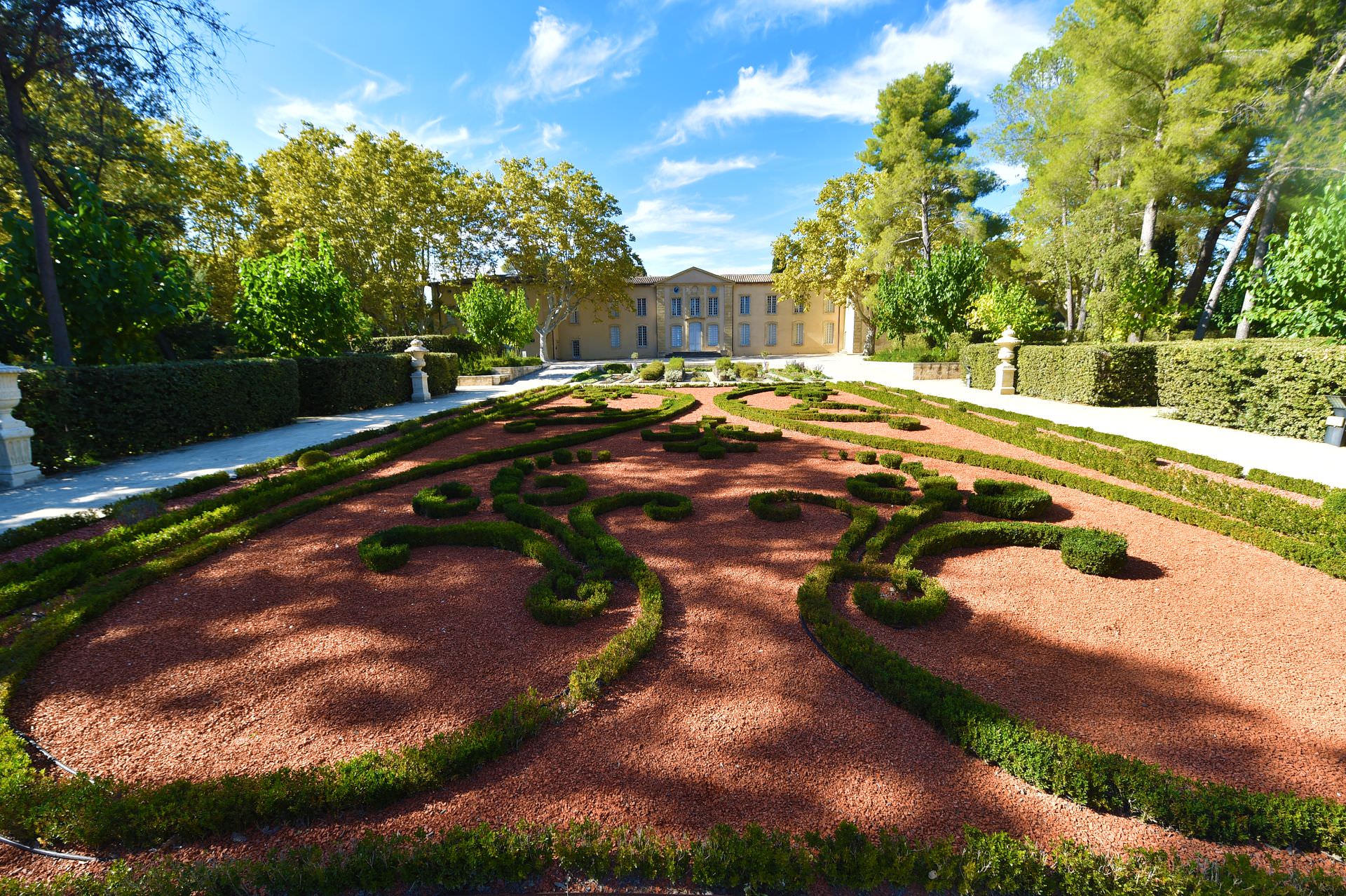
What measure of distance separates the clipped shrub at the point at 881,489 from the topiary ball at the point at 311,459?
5.80 metres

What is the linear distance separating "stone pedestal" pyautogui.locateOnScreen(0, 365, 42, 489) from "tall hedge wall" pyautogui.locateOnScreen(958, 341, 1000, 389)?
17.8 metres

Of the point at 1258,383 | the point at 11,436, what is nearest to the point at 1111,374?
the point at 1258,383

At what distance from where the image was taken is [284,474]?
5559 mm

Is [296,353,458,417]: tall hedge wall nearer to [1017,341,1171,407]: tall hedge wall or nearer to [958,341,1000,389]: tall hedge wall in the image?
[958,341,1000,389]: tall hedge wall

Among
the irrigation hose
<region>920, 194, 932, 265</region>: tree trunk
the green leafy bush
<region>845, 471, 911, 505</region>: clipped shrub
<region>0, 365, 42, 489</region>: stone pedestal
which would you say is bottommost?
the irrigation hose

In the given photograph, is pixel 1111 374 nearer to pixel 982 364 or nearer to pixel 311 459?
pixel 982 364

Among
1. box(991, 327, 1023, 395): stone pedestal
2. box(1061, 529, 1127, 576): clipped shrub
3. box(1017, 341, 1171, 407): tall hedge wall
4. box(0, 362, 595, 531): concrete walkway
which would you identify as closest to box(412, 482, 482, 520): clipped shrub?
box(0, 362, 595, 531): concrete walkway

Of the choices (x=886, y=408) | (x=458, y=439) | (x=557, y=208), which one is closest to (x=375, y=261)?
(x=557, y=208)

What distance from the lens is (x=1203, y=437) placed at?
7434mm

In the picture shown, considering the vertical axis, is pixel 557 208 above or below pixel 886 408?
above

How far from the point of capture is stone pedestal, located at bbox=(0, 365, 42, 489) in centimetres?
559

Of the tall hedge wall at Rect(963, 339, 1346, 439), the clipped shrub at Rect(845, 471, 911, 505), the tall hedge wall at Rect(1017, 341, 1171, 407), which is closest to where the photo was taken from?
the clipped shrub at Rect(845, 471, 911, 505)

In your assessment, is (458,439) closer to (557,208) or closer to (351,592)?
(351,592)

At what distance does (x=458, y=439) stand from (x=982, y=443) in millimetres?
7267
